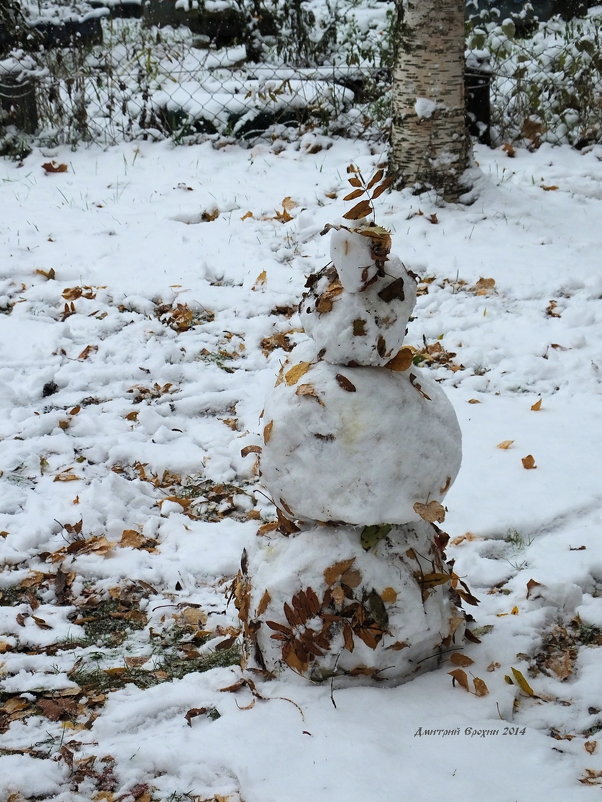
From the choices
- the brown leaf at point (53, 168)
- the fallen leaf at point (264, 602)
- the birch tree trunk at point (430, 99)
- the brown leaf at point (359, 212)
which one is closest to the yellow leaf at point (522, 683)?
the fallen leaf at point (264, 602)

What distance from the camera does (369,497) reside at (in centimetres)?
208

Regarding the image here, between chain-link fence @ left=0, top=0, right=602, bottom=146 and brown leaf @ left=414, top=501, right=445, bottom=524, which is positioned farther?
chain-link fence @ left=0, top=0, right=602, bottom=146

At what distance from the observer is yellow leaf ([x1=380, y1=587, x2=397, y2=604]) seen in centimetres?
216

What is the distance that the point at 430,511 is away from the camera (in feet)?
6.93

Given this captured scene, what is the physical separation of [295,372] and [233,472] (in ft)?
4.96

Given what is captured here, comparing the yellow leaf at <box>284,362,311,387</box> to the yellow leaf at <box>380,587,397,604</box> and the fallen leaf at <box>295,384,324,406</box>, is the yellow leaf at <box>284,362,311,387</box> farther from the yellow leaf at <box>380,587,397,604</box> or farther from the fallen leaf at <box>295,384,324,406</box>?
the yellow leaf at <box>380,587,397,604</box>

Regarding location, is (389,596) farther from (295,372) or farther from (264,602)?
(295,372)

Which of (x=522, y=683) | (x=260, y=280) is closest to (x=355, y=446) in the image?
(x=522, y=683)

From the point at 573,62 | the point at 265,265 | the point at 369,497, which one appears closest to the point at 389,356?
the point at 369,497

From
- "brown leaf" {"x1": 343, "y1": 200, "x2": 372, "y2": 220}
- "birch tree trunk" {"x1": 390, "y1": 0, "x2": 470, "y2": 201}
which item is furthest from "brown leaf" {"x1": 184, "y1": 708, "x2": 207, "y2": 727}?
"birch tree trunk" {"x1": 390, "y1": 0, "x2": 470, "y2": 201}

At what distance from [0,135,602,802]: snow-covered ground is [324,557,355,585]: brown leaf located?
269mm

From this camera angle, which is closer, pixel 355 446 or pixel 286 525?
pixel 355 446

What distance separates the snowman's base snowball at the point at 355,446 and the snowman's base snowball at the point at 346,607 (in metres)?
0.13

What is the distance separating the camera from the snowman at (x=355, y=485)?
2076 millimetres
